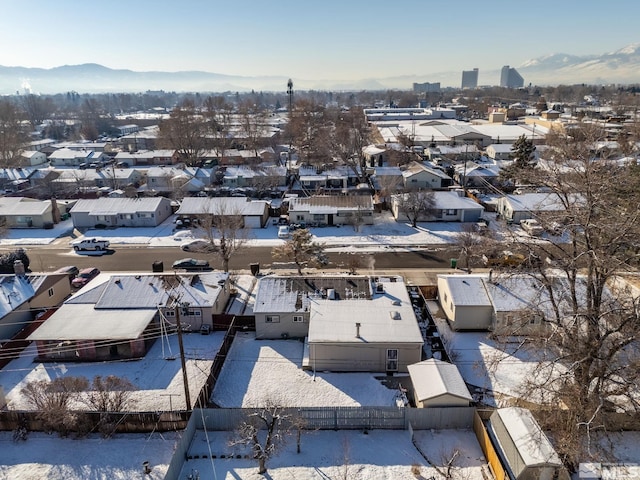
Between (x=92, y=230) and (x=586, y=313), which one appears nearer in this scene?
(x=586, y=313)

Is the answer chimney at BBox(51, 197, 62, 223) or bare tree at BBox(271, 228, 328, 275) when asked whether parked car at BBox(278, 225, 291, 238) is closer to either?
bare tree at BBox(271, 228, 328, 275)

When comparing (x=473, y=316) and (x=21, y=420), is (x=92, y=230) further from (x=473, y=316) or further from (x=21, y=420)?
(x=473, y=316)

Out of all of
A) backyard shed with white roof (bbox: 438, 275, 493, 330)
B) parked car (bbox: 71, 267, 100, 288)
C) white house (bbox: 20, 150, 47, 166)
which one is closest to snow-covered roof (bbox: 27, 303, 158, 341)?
parked car (bbox: 71, 267, 100, 288)

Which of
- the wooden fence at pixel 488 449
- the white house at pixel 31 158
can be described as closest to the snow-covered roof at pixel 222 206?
the wooden fence at pixel 488 449

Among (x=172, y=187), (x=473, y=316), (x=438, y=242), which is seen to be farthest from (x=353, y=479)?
(x=172, y=187)

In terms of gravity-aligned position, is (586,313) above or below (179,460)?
above

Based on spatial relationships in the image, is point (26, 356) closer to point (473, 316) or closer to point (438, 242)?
point (473, 316)

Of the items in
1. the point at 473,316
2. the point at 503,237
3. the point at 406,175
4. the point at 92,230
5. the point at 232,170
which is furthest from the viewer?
the point at 232,170

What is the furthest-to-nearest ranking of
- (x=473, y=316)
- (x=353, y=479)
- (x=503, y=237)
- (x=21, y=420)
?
(x=503, y=237) < (x=473, y=316) < (x=21, y=420) < (x=353, y=479)
